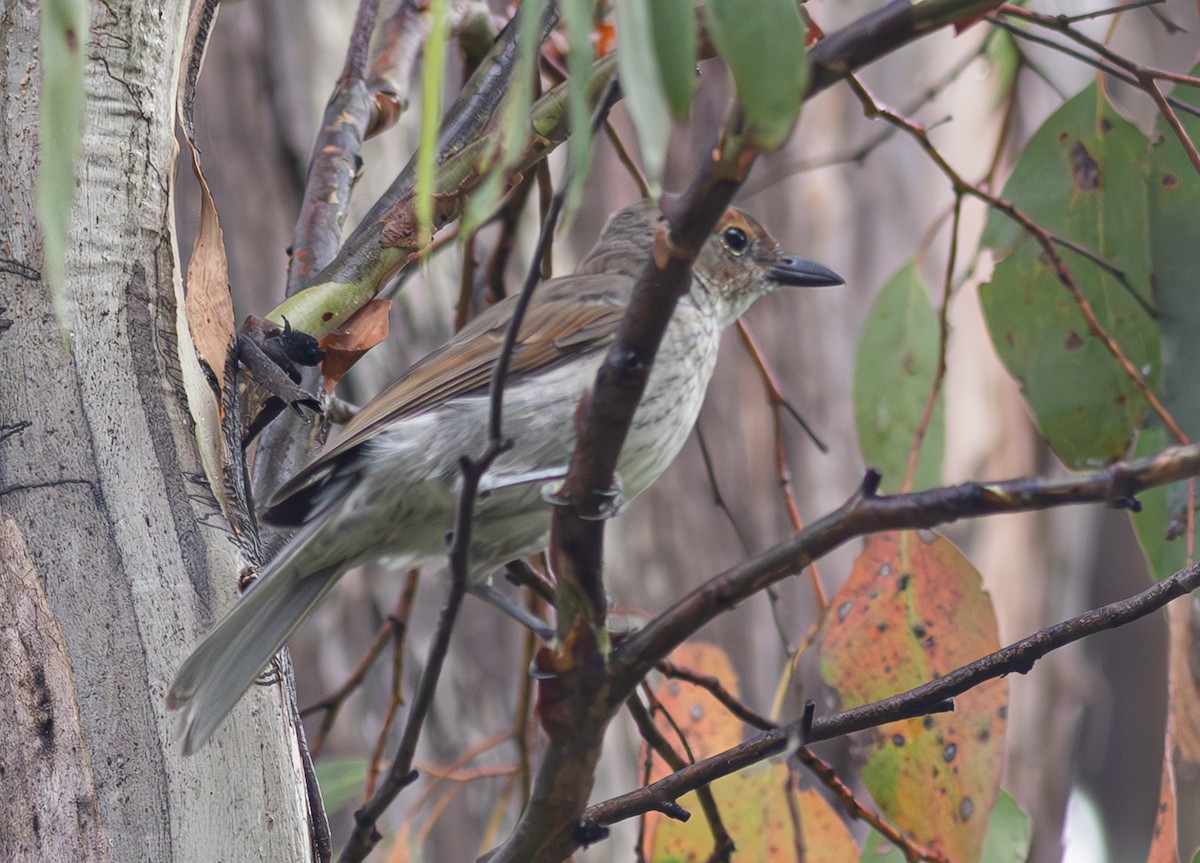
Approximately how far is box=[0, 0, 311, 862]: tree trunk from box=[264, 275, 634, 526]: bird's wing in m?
0.48

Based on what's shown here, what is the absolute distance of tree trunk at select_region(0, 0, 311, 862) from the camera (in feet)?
4.82

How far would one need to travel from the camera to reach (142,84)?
5.82 ft

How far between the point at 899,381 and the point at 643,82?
8.16ft

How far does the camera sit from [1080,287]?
2961 millimetres

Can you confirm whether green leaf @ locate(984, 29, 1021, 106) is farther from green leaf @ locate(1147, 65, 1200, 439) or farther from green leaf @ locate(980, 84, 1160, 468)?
green leaf @ locate(1147, 65, 1200, 439)

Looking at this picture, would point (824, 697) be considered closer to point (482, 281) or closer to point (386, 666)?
point (482, 281)

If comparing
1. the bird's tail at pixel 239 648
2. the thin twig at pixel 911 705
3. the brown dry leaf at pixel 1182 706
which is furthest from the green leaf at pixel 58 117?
the brown dry leaf at pixel 1182 706

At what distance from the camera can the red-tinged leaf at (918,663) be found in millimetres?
2361

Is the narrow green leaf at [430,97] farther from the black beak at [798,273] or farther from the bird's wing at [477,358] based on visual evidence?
the black beak at [798,273]

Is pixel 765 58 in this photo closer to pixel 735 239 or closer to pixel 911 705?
pixel 911 705

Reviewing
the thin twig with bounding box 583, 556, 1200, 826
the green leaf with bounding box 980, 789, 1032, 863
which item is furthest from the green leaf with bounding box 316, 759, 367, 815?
the thin twig with bounding box 583, 556, 1200, 826

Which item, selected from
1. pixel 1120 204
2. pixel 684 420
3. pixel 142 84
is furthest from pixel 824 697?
pixel 142 84

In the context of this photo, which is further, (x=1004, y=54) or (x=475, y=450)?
(x=1004, y=54)

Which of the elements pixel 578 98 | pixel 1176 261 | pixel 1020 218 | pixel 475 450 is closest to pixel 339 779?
pixel 475 450
